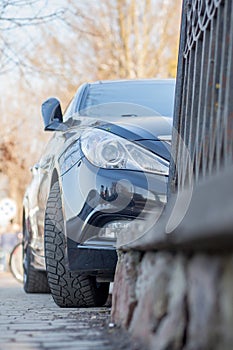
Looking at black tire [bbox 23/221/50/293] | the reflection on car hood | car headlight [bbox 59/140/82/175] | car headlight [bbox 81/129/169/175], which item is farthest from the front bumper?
black tire [bbox 23/221/50/293]

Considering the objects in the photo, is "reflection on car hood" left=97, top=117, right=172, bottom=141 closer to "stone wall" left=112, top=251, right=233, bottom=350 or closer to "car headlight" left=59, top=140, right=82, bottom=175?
"car headlight" left=59, top=140, right=82, bottom=175

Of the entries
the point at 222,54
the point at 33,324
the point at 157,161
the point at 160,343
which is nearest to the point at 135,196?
the point at 157,161

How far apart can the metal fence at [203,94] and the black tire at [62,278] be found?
1.19 meters

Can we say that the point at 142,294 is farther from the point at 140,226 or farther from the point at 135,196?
the point at 135,196

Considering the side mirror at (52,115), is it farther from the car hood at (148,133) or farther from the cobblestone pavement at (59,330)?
the cobblestone pavement at (59,330)

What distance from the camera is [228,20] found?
2.57 meters

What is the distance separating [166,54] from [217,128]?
2011 cm

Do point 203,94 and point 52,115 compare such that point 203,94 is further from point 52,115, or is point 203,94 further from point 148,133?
point 52,115

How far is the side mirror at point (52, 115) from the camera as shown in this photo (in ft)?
17.3

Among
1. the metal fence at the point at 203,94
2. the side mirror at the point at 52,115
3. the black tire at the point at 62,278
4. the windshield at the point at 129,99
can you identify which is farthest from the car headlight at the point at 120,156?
the side mirror at the point at 52,115

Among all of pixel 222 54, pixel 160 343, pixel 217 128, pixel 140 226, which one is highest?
pixel 222 54

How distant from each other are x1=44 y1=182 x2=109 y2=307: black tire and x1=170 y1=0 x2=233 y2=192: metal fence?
1.19 m

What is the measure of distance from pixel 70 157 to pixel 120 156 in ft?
1.24

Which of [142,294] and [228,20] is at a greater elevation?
[228,20]
